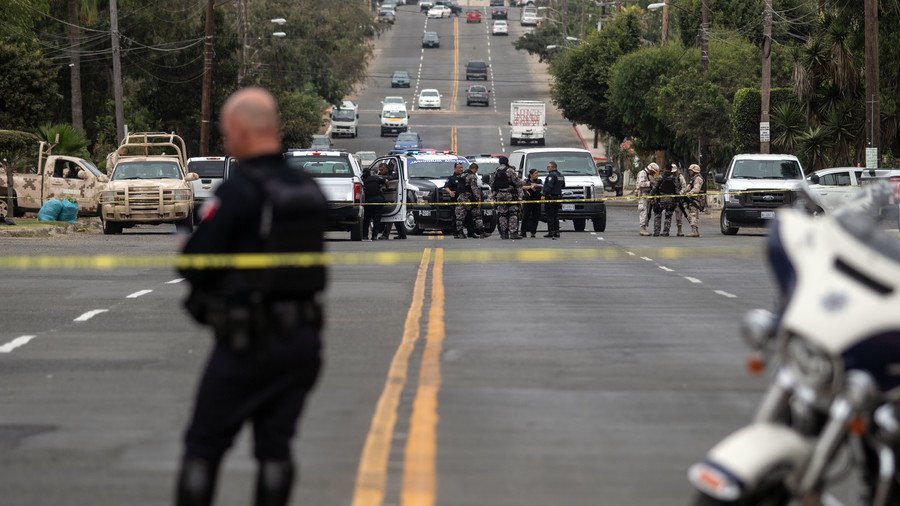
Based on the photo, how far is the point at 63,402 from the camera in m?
12.0

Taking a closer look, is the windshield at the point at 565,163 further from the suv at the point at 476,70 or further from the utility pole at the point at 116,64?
the suv at the point at 476,70

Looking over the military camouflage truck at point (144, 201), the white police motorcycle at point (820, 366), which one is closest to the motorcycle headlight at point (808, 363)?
the white police motorcycle at point (820, 366)

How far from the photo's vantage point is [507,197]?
3722 centimetres

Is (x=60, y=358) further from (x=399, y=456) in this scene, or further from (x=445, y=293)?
(x=445, y=293)

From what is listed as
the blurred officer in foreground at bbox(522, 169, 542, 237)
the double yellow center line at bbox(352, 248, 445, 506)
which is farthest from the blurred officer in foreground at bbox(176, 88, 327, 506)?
the blurred officer in foreground at bbox(522, 169, 542, 237)

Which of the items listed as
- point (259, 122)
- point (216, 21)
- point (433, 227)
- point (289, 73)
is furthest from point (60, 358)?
point (289, 73)

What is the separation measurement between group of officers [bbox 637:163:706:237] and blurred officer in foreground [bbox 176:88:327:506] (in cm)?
3190

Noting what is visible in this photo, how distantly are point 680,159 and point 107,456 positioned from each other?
6727cm

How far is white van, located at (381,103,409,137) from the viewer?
10081 cm

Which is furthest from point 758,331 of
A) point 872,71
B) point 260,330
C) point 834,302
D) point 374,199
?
point 872,71

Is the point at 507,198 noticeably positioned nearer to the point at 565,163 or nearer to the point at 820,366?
the point at 565,163

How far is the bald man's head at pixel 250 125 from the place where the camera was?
269 inches

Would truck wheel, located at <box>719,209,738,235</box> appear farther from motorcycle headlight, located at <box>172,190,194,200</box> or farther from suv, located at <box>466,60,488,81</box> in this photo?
suv, located at <box>466,60,488,81</box>

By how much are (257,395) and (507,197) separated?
30.4 metres
